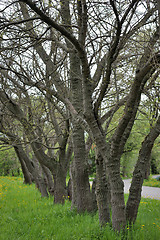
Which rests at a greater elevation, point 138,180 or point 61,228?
point 138,180

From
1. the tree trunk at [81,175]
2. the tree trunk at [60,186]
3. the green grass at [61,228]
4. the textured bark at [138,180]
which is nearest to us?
the green grass at [61,228]

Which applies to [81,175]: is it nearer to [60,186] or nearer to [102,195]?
[102,195]

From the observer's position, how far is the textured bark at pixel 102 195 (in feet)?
13.0

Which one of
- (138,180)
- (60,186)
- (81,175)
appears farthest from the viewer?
(60,186)

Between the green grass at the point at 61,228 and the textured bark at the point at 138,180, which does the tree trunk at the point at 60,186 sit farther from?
the textured bark at the point at 138,180

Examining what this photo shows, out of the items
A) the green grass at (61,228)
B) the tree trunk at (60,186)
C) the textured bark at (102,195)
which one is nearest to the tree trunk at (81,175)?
the green grass at (61,228)

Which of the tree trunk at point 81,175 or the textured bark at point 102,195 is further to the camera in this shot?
the tree trunk at point 81,175

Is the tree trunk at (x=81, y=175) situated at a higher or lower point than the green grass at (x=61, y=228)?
higher

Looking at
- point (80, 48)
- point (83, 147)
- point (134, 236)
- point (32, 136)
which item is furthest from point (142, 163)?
point (32, 136)

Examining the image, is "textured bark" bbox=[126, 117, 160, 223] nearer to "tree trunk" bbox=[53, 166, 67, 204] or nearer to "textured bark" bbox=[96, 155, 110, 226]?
"textured bark" bbox=[96, 155, 110, 226]

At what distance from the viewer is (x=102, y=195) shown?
399 cm

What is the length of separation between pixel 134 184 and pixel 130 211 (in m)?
0.50

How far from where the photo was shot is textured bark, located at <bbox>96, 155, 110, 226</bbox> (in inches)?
157

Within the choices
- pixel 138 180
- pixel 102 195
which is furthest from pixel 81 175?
pixel 138 180
